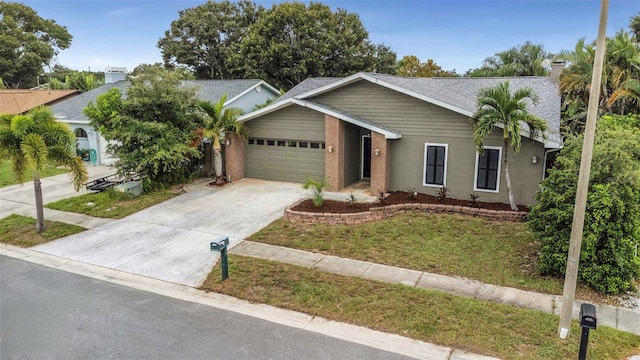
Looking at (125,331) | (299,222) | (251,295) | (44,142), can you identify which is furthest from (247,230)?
(44,142)

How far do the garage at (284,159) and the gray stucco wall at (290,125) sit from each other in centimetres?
25

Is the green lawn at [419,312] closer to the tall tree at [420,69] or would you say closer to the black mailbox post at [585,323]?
the black mailbox post at [585,323]

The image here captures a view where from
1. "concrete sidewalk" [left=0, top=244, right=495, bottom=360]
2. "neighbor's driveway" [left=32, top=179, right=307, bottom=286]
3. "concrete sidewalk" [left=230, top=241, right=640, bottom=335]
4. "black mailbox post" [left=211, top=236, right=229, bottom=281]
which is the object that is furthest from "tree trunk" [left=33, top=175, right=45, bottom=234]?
"black mailbox post" [left=211, top=236, right=229, bottom=281]

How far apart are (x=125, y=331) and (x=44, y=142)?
7456mm

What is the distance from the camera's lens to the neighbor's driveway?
10.1m

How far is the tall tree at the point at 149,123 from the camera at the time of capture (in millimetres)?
16109

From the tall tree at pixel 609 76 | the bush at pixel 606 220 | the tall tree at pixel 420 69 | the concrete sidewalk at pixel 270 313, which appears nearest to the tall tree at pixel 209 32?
the tall tree at pixel 420 69

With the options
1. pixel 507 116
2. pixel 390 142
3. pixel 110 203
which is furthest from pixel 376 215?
pixel 110 203

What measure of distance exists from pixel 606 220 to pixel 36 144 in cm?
1385

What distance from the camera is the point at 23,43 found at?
53125 mm

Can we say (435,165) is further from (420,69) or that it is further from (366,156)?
(420,69)

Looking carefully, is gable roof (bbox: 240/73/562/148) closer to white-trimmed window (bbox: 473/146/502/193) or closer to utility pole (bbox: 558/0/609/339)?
white-trimmed window (bbox: 473/146/502/193)

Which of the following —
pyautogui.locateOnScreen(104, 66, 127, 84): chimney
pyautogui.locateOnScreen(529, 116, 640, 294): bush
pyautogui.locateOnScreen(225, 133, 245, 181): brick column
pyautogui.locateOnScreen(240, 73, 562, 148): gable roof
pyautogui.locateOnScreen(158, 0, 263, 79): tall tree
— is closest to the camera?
pyautogui.locateOnScreen(529, 116, 640, 294): bush

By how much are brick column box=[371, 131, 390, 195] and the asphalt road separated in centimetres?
904
